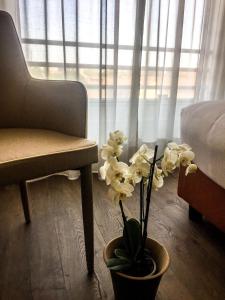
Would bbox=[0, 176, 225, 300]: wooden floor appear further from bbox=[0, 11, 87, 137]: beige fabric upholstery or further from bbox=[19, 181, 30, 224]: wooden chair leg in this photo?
bbox=[0, 11, 87, 137]: beige fabric upholstery

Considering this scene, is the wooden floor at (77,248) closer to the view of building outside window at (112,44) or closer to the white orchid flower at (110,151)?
the white orchid flower at (110,151)

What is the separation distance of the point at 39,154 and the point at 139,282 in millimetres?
450

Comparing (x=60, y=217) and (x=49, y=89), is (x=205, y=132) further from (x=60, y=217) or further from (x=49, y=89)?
(x=60, y=217)

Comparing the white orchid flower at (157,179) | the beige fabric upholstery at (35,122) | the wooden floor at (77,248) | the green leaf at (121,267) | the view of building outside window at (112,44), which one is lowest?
the wooden floor at (77,248)

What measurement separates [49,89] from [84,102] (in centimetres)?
20

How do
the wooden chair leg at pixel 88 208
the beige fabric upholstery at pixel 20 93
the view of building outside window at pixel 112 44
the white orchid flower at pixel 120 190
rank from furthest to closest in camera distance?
the view of building outside window at pixel 112 44, the beige fabric upholstery at pixel 20 93, the wooden chair leg at pixel 88 208, the white orchid flower at pixel 120 190

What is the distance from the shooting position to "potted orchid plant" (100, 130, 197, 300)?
642mm

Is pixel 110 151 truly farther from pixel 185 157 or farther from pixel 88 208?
pixel 88 208

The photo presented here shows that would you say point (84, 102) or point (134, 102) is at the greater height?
point (84, 102)

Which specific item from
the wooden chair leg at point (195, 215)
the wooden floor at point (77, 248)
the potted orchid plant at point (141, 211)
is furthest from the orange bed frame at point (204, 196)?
the potted orchid plant at point (141, 211)

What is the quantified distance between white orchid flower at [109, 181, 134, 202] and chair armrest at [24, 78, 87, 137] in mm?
383

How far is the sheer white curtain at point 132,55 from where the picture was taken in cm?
157

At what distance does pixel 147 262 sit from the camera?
814 mm

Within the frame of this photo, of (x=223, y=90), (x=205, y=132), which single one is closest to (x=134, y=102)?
(x=223, y=90)
